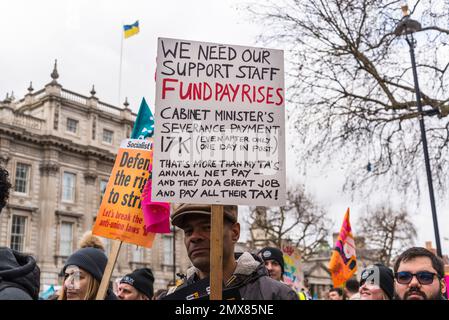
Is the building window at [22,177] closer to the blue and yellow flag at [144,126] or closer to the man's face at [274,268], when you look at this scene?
the blue and yellow flag at [144,126]

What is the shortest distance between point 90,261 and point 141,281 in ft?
3.62

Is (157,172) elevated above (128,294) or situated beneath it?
elevated above

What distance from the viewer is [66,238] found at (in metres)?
35.4

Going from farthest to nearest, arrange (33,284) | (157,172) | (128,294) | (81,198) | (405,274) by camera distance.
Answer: (81,198)
(128,294)
(405,274)
(157,172)
(33,284)

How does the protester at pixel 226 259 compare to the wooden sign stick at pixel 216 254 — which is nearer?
the wooden sign stick at pixel 216 254

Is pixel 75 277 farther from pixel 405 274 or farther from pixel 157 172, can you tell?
pixel 405 274

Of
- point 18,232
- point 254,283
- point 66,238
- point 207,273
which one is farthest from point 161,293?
point 66,238

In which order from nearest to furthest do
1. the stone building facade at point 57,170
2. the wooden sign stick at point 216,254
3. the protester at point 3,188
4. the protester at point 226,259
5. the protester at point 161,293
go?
the protester at point 3,188 < the wooden sign stick at point 216,254 < the protester at point 226,259 < the protester at point 161,293 < the stone building facade at point 57,170

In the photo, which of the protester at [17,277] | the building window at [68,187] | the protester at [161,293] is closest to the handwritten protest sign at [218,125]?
the protester at [161,293]

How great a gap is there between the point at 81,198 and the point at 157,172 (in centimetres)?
3503

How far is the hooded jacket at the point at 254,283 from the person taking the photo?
2.67 meters

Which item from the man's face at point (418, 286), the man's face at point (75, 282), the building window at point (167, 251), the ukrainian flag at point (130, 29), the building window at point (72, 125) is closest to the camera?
the man's face at point (418, 286)

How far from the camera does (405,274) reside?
11.8ft
